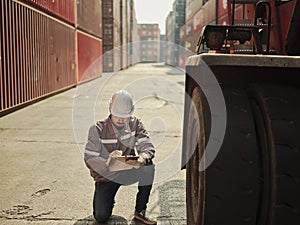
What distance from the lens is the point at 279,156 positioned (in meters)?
1.66

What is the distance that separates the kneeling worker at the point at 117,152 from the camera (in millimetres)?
3020

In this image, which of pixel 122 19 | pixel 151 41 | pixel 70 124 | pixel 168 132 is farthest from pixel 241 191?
pixel 151 41

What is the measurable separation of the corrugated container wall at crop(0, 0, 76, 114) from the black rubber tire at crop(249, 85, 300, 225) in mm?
8009

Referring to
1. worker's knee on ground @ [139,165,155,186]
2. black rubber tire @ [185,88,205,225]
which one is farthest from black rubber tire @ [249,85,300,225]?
worker's knee on ground @ [139,165,155,186]

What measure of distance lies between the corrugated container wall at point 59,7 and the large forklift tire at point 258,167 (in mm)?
10045

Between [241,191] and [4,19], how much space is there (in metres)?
8.62

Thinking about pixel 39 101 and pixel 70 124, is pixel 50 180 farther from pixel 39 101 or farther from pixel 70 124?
pixel 39 101

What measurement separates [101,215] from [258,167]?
6.21 ft

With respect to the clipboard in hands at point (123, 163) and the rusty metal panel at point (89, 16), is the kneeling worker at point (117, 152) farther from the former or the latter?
the rusty metal panel at point (89, 16)

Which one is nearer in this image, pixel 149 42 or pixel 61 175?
pixel 61 175

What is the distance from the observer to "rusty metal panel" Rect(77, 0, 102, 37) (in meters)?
19.9

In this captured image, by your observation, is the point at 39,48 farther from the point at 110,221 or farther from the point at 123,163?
the point at 123,163

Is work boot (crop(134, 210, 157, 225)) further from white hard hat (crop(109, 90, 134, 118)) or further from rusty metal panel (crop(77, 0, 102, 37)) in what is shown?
rusty metal panel (crop(77, 0, 102, 37))

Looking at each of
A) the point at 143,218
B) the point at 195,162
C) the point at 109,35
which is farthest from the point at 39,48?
the point at 109,35
